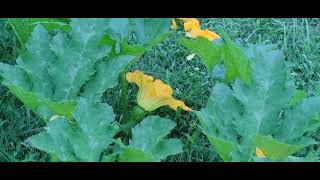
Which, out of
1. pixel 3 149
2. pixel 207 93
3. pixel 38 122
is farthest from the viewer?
pixel 207 93

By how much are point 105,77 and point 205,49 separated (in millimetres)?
351

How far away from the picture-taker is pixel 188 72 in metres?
2.66

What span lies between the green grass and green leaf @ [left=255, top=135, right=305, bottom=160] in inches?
17.8

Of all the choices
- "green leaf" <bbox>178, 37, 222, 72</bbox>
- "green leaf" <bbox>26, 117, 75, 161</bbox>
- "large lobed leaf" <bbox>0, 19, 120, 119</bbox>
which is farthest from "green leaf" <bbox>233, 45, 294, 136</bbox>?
"green leaf" <bbox>26, 117, 75, 161</bbox>

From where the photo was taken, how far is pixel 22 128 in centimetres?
219

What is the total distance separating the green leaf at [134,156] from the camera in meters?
1.62

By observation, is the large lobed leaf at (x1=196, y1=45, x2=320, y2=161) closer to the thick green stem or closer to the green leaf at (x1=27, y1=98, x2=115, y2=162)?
the green leaf at (x1=27, y1=98, x2=115, y2=162)

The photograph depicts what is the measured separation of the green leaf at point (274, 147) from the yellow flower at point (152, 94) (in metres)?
0.48

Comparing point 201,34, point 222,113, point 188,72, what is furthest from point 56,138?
point 188,72

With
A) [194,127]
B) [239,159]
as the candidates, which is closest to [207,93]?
[194,127]

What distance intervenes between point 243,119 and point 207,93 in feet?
2.01

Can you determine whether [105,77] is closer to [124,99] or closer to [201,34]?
[124,99]

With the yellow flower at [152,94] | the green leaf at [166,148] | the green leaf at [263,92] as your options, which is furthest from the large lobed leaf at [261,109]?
the yellow flower at [152,94]
